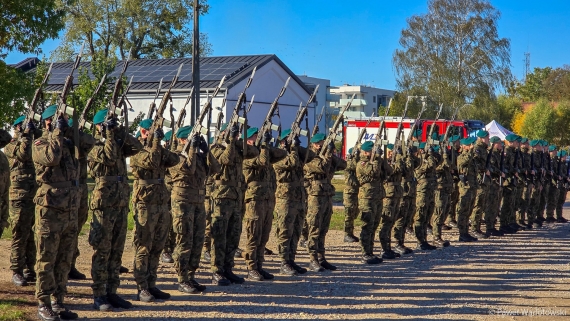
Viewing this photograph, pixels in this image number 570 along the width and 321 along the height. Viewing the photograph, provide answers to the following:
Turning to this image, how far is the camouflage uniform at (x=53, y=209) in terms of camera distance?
24.0 ft

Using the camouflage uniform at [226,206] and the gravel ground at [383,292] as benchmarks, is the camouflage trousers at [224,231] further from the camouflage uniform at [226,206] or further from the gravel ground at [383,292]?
the gravel ground at [383,292]

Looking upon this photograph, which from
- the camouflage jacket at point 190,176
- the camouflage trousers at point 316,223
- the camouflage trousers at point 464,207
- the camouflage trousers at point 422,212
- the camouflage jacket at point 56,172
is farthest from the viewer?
the camouflage trousers at point 464,207

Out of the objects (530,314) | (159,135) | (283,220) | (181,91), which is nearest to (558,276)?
(530,314)

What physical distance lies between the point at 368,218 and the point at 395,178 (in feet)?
4.05

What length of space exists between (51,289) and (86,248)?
5.26 m

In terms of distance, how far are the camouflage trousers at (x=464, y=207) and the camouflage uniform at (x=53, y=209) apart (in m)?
9.16

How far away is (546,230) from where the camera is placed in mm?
17625

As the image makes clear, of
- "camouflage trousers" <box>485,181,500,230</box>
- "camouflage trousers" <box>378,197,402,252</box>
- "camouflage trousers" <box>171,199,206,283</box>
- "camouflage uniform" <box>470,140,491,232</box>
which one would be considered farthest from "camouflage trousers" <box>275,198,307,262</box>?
"camouflage trousers" <box>485,181,500,230</box>

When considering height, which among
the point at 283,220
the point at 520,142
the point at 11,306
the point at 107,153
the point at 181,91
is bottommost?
the point at 11,306

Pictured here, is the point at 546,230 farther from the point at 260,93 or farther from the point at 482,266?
the point at 260,93

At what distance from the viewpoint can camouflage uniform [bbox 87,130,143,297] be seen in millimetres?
7879

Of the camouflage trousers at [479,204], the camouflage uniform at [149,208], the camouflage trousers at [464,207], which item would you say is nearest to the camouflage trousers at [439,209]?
the camouflage trousers at [464,207]

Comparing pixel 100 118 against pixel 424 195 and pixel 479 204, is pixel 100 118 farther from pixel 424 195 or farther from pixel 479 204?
pixel 479 204

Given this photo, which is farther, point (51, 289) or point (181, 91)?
point (181, 91)
